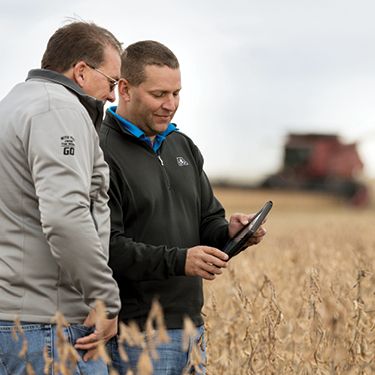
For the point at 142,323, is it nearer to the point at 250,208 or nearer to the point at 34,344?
the point at 34,344

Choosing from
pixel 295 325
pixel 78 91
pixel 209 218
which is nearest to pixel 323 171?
pixel 295 325

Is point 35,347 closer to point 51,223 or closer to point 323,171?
point 51,223

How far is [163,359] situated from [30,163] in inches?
39.7

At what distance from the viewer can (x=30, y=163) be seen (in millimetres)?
2566

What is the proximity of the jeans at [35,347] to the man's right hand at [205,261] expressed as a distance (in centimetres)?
49

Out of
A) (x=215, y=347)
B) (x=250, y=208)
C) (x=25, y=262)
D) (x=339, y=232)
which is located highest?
(x=25, y=262)

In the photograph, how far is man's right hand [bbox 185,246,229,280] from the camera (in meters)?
2.99

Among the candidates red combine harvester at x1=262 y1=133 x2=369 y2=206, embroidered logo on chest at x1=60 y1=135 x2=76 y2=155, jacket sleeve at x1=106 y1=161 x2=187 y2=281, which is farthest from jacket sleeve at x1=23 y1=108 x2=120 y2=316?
red combine harvester at x1=262 y1=133 x2=369 y2=206

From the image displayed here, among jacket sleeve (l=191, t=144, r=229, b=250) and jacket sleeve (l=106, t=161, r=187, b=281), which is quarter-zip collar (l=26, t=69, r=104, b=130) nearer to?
jacket sleeve (l=106, t=161, r=187, b=281)

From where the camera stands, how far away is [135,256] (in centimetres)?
303

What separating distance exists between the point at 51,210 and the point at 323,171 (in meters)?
32.9

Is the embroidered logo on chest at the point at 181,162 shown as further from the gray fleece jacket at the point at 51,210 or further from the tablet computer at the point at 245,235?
the gray fleece jacket at the point at 51,210

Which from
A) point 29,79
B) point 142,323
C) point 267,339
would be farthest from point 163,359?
point 29,79

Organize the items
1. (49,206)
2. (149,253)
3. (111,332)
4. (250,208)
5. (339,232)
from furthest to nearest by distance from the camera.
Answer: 1. (250,208)
2. (339,232)
3. (149,253)
4. (111,332)
5. (49,206)
